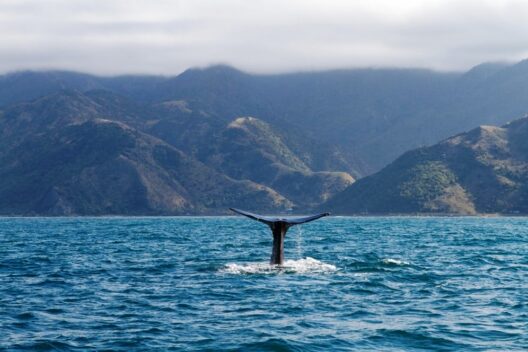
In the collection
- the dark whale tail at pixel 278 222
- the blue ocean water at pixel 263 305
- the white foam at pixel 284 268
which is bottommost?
the blue ocean water at pixel 263 305

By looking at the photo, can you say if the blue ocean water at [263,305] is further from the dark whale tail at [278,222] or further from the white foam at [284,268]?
the dark whale tail at [278,222]

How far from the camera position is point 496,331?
35000 mm

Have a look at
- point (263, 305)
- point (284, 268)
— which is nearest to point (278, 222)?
point (284, 268)

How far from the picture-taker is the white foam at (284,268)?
5638 centimetres

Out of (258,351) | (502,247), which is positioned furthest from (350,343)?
(502,247)

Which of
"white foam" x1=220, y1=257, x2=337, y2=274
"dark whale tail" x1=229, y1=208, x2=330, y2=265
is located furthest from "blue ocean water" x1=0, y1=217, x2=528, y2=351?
"dark whale tail" x1=229, y1=208, x2=330, y2=265

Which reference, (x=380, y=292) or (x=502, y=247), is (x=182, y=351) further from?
(x=502, y=247)

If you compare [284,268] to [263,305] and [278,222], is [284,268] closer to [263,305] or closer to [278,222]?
[278,222]

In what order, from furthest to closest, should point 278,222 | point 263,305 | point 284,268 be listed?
point 284,268 < point 278,222 < point 263,305

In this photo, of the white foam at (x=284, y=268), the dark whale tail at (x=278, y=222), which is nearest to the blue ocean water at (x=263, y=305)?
the white foam at (x=284, y=268)

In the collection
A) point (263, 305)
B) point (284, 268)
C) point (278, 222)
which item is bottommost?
point (263, 305)

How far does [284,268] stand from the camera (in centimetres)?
5819

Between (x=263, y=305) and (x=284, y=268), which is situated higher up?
(x=284, y=268)

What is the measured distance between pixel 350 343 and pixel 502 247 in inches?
2448
